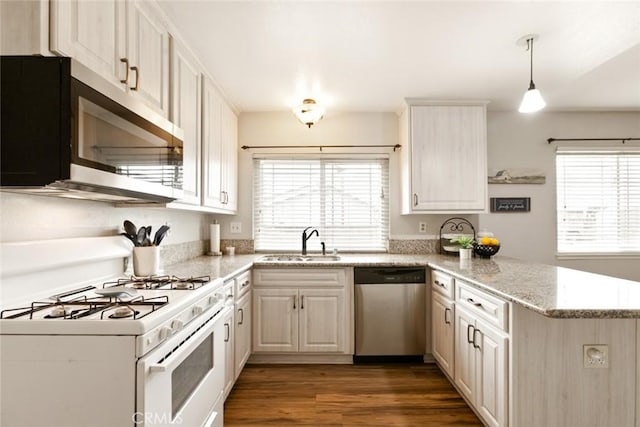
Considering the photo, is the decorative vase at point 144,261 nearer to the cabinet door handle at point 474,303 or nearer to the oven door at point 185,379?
the oven door at point 185,379

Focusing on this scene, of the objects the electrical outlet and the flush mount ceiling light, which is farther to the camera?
the flush mount ceiling light

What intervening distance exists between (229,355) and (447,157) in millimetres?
2433

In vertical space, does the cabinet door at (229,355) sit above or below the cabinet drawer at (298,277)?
below

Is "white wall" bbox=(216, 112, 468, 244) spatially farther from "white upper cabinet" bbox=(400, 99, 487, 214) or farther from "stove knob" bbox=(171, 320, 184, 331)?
"stove knob" bbox=(171, 320, 184, 331)

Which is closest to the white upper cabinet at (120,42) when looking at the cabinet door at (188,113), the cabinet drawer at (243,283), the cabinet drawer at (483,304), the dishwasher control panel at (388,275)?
the cabinet door at (188,113)

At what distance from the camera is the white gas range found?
101 centimetres

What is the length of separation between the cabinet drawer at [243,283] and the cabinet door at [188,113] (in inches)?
24.4

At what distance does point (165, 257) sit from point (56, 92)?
65.1 inches

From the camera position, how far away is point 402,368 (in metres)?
2.79

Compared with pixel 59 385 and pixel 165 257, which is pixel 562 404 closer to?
pixel 59 385

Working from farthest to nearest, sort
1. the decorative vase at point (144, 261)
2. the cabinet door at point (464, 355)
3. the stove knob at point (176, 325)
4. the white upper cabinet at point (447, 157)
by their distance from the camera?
the white upper cabinet at point (447, 157), the cabinet door at point (464, 355), the decorative vase at point (144, 261), the stove knob at point (176, 325)

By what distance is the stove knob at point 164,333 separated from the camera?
114cm

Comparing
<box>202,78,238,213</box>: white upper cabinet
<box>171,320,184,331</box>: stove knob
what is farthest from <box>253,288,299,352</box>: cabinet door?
<box>171,320,184,331</box>: stove knob

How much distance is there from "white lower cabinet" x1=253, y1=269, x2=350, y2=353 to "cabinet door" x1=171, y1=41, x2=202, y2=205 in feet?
3.15
